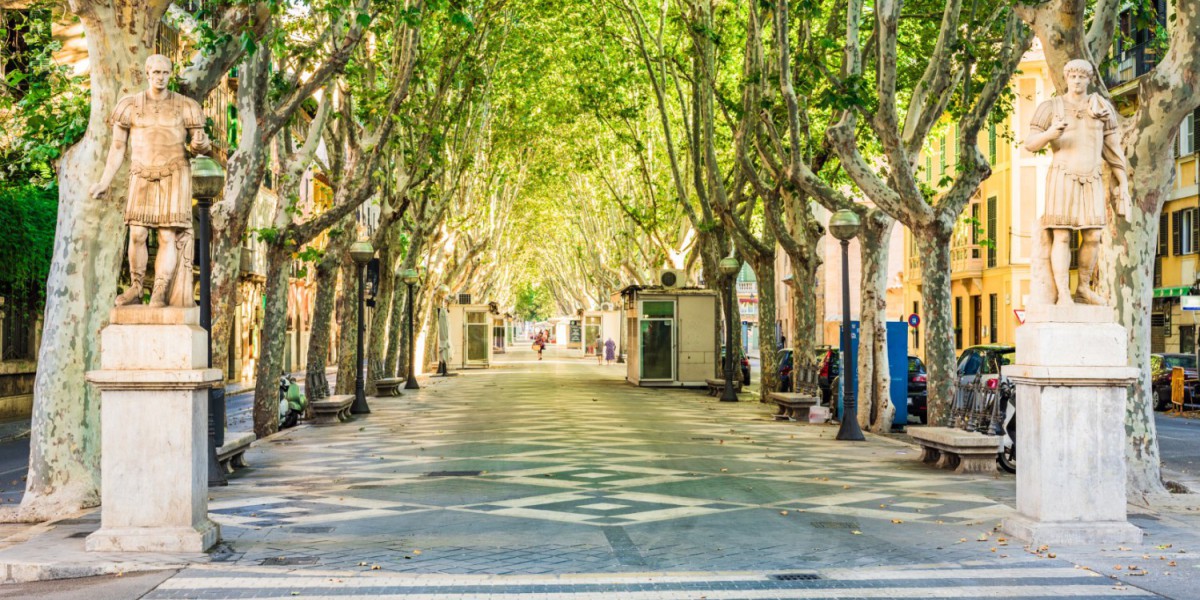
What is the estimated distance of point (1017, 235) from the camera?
4200cm

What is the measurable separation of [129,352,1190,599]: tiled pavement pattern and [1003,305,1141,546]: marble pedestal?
1.84ft

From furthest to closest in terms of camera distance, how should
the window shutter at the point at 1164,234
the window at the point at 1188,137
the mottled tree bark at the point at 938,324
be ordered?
the window shutter at the point at 1164,234
the window at the point at 1188,137
the mottled tree bark at the point at 938,324

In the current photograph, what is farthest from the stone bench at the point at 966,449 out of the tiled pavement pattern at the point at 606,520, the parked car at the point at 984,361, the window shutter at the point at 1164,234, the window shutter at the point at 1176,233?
the window shutter at the point at 1164,234

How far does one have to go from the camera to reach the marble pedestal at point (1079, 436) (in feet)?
29.7

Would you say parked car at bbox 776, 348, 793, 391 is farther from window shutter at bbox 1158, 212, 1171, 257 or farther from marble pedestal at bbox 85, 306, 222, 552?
marble pedestal at bbox 85, 306, 222, 552

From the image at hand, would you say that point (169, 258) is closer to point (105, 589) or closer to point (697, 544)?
point (105, 589)

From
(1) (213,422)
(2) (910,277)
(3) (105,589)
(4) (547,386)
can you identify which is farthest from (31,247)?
(2) (910,277)

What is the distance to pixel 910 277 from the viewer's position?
53.3m

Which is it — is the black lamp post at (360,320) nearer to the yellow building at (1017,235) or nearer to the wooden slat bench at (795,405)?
the wooden slat bench at (795,405)

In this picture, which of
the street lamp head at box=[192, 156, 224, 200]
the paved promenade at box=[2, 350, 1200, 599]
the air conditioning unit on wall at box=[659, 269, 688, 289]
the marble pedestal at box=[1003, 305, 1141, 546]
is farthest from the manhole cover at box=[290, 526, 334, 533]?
the air conditioning unit on wall at box=[659, 269, 688, 289]

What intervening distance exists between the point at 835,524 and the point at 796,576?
7.62 feet

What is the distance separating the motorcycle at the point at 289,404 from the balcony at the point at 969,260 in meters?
30.4

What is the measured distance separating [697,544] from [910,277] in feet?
150

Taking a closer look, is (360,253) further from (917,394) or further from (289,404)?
(917,394)
